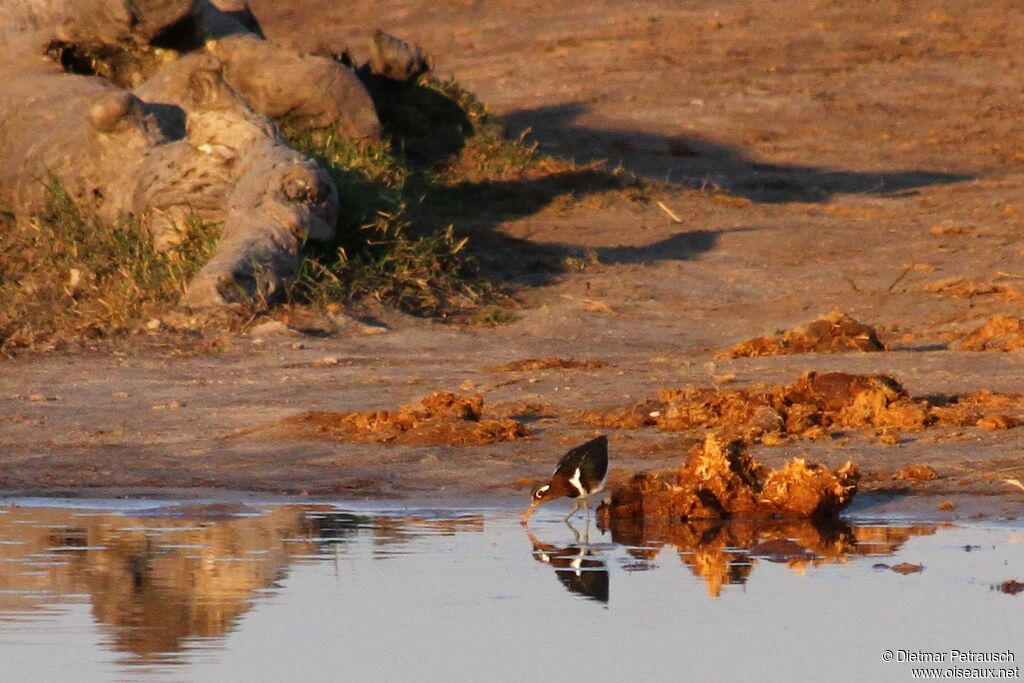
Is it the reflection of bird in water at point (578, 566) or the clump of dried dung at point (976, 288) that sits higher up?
the clump of dried dung at point (976, 288)

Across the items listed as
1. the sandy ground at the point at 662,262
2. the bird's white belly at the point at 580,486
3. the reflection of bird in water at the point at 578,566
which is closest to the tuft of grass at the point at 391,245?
the sandy ground at the point at 662,262

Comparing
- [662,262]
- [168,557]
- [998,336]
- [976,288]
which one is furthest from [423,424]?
A: [662,262]

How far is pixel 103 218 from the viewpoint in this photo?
1261 centimetres

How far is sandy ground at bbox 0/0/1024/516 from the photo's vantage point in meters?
7.92

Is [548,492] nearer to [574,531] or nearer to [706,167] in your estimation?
[574,531]

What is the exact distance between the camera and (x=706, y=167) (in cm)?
1862

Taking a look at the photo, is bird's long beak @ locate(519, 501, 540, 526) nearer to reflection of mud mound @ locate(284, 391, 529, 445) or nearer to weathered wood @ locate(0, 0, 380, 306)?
reflection of mud mound @ locate(284, 391, 529, 445)

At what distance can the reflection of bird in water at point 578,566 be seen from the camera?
18.4 feet

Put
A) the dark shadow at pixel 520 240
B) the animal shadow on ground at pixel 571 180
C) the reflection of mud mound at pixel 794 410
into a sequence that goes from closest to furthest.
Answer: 1. the reflection of mud mound at pixel 794 410
2. the dark shadow at pixel 520 240
3. the animal shadow on ground at pixel 571 180

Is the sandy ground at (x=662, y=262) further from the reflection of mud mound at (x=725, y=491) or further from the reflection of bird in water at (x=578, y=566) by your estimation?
the reflection of bird in water at (x=578, y=566)

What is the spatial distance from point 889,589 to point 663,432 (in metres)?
2.86

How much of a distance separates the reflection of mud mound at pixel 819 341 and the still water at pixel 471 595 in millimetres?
3427

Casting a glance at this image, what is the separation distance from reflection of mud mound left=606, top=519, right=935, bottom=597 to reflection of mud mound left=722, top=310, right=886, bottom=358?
3.36 m

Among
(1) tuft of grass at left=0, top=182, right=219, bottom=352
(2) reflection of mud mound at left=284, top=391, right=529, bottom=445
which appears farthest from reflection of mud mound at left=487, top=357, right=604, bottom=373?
(1) tuft of grass at left=0, top=182, right=219, bottom=352
